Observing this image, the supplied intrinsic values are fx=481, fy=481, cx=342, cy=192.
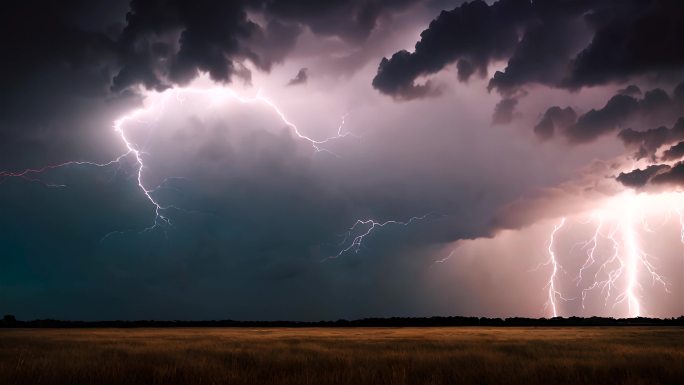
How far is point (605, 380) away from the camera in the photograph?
337 inches

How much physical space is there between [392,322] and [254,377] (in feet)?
358

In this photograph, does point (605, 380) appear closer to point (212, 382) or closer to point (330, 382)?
point (330, 382)

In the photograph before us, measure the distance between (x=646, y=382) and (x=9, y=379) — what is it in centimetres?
1043

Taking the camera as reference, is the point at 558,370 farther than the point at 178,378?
Yes

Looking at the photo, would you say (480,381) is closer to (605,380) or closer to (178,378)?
(605,380)

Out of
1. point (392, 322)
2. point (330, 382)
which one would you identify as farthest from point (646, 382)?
point (392, 322)

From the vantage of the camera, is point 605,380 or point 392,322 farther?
point 392,322

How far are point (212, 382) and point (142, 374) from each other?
1983mm

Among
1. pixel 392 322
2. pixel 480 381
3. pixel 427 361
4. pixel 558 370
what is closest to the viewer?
pixel 480 381

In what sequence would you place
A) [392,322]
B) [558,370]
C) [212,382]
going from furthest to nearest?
[392,322]
[558,370]
[212,382]

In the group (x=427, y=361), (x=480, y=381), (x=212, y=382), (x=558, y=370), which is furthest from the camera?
(x=427, y=361)

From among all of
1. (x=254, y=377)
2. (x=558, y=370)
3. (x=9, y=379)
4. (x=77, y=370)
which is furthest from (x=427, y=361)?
(x=9, y=379)

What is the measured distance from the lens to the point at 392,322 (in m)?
113

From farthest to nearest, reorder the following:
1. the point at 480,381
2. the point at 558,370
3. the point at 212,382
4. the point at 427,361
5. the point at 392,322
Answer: the point at 392,322 → the point at 427,361 → the point at 558,370 → the point at 480,381 → the point at 212,382
